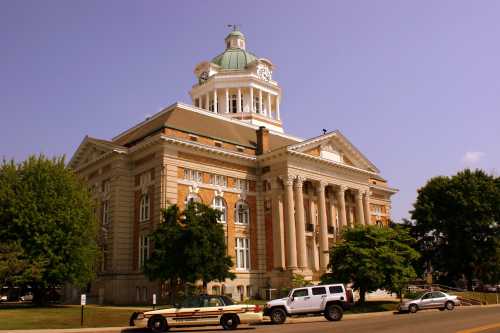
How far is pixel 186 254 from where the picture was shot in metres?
37.2

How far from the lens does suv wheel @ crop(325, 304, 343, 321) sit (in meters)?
28.4

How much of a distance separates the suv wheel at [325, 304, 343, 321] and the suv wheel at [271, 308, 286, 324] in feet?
8.23

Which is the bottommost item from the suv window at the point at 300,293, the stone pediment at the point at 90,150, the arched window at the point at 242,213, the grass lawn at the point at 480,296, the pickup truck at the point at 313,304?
the grass lawn at the point at 480,296

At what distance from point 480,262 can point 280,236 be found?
25.4m

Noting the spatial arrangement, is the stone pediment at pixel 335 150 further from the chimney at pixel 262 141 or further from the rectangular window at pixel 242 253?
the rectangular window at pixel 242 253

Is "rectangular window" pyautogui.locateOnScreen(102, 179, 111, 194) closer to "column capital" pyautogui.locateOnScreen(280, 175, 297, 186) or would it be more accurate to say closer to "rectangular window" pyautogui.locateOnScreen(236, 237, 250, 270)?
"rectangular window" pyautogui.locateOnScreen(236, 237, 250, 270)

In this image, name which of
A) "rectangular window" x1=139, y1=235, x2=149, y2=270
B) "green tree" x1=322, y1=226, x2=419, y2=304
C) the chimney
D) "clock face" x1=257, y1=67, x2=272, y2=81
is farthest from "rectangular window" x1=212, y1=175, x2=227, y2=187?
"clock face" x1=257, y1=67, x2=272, y2=81

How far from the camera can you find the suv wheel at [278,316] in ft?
→ 91.8

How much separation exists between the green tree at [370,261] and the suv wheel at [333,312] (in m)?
11.0

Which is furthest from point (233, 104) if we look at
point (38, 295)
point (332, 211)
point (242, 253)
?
point (38, 295)

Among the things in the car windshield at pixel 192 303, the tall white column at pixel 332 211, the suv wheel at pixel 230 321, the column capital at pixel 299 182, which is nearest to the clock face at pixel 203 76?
the tall white column at pixel 332 211

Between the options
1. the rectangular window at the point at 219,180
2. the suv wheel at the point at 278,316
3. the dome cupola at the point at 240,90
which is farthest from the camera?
the dome cupola at the point at 240,90

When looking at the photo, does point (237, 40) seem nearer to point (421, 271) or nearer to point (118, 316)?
point (421, 271)

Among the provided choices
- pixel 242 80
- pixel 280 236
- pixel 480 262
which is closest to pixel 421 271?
pixel 480 262
